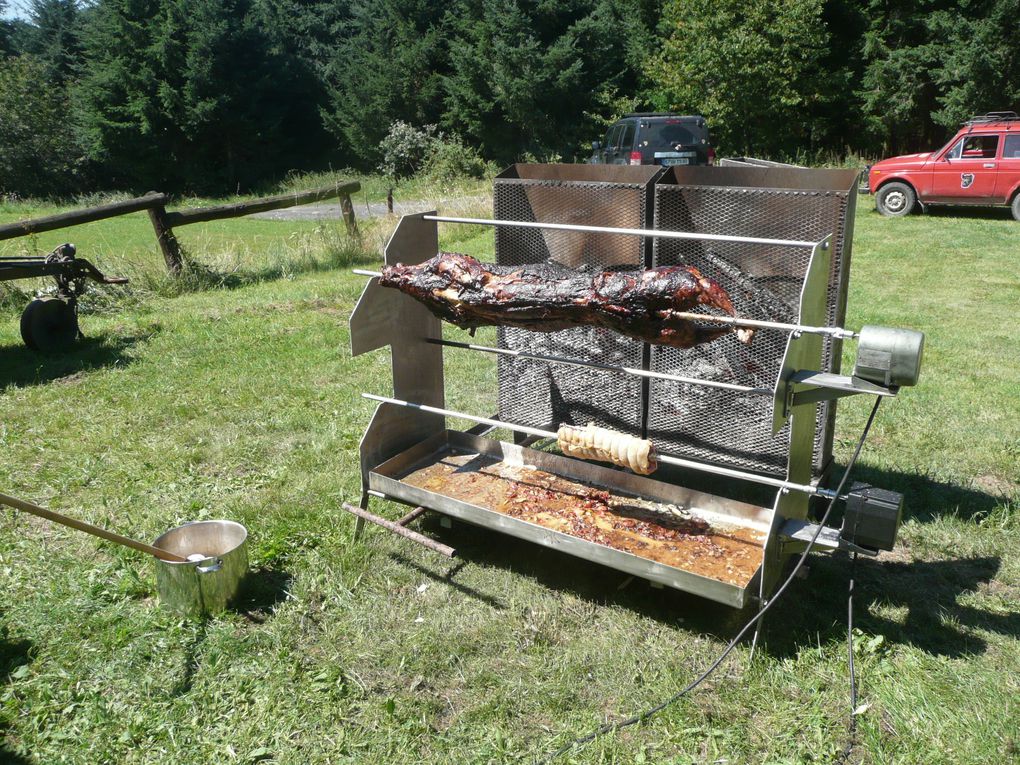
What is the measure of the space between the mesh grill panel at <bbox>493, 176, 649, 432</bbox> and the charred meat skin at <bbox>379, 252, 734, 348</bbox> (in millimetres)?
616

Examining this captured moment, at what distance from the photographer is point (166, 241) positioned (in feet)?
31.9

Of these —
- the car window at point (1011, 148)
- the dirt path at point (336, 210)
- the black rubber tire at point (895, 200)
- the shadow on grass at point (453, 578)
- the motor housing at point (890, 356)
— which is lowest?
the shadow on grass at point (453, 578)

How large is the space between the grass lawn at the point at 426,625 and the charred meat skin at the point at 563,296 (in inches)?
47.6

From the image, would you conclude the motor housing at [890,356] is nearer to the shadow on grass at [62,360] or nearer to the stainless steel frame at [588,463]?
the stainless steel frame at [588,463]

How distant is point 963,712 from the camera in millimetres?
2789

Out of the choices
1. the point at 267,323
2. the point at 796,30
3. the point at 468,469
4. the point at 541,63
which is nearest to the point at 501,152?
the point at 541,63

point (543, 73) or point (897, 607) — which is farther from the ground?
point (543, 73)

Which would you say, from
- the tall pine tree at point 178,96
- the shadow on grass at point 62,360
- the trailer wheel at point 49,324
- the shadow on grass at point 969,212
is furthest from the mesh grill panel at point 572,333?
the tall pine tree at point 178,96

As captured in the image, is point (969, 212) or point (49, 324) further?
point (969, 212)

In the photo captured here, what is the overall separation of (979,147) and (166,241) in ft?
46.2

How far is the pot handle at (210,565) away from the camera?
3.40 metres

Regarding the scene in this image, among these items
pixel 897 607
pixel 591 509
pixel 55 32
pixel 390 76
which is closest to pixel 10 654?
pixel 591 509

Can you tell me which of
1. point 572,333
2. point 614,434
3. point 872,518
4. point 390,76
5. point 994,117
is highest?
point 390,76

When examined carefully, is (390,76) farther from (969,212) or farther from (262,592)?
(262,592)
